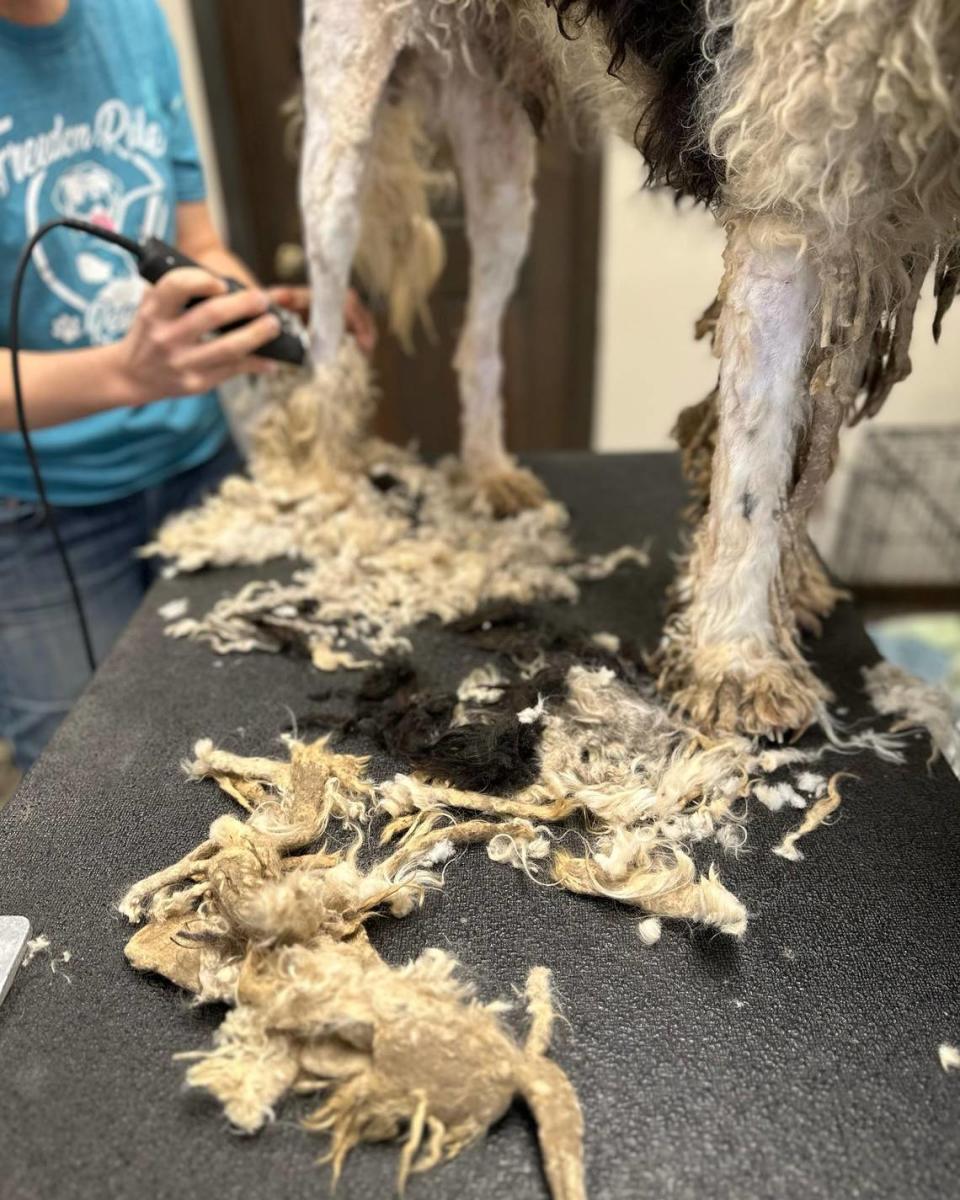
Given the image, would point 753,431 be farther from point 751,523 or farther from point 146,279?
point 146,279

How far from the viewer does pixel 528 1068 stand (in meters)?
0.45

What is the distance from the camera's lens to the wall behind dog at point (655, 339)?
171cm

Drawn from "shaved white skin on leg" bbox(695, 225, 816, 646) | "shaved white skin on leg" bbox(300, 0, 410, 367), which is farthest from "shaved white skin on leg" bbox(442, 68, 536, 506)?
"shaved white skin on leg" bbox(695, 225, 816, 646)

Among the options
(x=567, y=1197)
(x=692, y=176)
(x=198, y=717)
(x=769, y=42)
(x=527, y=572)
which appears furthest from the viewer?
(x=527, y=572)

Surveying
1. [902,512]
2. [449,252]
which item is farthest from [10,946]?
[902,512]

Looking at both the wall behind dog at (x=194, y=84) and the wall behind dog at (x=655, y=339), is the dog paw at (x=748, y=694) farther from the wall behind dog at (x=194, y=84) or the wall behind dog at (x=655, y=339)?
the wall behind dog at (x=194, y=84)

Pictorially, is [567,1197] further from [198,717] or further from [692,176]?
[692,176]

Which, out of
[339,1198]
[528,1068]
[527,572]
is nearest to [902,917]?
[528,1068]

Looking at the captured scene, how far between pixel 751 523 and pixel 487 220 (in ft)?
1.79

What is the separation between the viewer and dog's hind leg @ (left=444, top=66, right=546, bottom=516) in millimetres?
935

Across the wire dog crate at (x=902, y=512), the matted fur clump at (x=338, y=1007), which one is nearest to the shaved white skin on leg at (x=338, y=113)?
the matted fur clump at (x=338, y=1007)

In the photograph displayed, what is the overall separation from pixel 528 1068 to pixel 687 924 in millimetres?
155

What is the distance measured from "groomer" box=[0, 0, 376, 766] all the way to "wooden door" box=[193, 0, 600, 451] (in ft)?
2.06

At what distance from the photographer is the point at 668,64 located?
1.91ft
